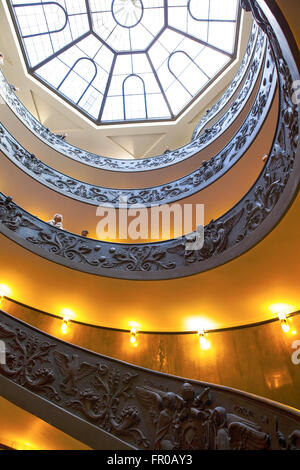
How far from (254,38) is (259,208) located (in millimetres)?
7308

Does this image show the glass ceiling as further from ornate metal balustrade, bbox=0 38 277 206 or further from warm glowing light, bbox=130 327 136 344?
warm glowing light, bbox=130 327 136 344

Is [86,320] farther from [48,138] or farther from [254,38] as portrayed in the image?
[254,38]

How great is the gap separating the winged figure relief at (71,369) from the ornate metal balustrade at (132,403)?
14mm

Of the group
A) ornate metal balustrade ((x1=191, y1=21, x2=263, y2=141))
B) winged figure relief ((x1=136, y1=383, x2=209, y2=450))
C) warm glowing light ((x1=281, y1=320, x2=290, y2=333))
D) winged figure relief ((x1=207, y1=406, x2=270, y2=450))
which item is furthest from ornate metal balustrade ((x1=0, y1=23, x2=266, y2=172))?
winged figure relief ((x1=207, y1=406, x2=270, y2=450))

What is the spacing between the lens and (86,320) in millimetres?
7871

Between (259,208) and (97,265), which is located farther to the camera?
(97,265)

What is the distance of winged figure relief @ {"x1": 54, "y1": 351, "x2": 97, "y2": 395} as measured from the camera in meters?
4.13

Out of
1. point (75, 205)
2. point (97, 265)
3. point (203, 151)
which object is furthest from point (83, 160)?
point (97, 265)

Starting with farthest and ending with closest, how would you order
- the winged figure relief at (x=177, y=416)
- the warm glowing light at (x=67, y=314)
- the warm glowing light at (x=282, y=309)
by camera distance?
the warm glowing light at (x=67, y=314)
the warm glowing light at (x=282, y=309)
the winged figure relief at (x=177, y=416)

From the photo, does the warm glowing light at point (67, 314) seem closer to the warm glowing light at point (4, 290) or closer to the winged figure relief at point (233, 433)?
the warm glowing light at point (4, 290)

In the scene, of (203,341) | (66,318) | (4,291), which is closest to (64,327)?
(66,318)

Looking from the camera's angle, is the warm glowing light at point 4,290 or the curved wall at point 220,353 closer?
the curved wall at point 220,353

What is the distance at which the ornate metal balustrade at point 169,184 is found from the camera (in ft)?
26.5

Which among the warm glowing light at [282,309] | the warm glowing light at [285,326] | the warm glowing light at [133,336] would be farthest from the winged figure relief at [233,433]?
the warm glowing light at [133,336]
